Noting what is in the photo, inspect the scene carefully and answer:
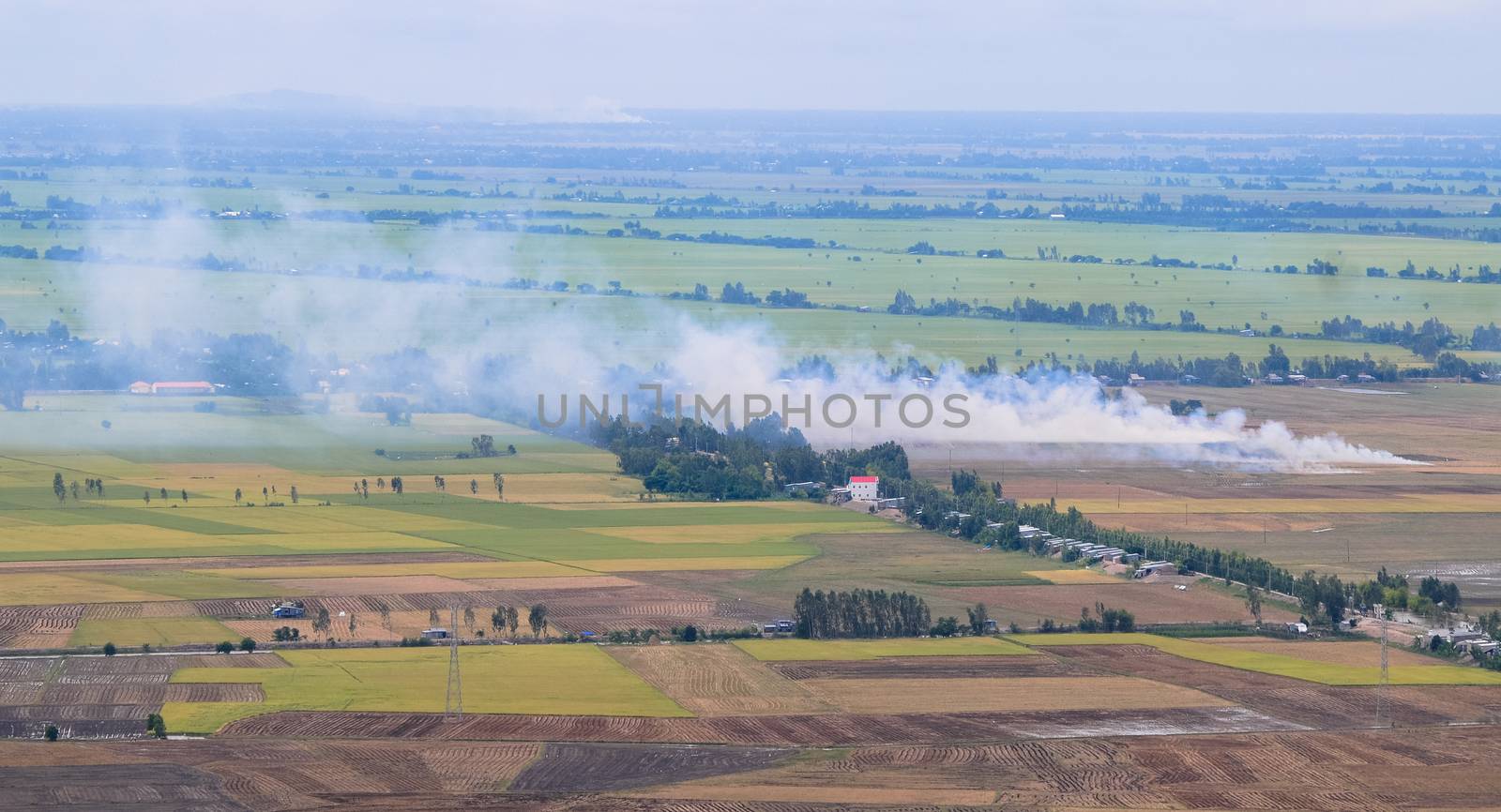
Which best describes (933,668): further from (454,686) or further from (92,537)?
(92,537)

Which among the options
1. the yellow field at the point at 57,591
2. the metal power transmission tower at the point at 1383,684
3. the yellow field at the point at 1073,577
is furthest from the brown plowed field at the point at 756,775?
the yellow field at the point at 1073,577

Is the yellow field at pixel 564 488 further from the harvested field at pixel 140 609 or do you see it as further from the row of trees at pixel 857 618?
the row of trees at pixel 857 618

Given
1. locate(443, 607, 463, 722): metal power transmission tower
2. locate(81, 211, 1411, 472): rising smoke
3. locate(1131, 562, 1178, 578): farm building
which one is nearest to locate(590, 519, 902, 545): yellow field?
locate(1131, 562, 1178, 578): farm building

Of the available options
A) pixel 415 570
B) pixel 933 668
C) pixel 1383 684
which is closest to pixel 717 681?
pixel 933 668

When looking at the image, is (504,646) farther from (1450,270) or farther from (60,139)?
(60,139)

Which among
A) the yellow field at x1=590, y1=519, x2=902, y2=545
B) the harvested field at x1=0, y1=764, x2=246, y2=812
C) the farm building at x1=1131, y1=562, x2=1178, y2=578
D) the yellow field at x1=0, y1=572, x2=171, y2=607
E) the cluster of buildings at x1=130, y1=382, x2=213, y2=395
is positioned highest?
the cluster of buildings at x1=130, y1=382, x2=213, y2=395

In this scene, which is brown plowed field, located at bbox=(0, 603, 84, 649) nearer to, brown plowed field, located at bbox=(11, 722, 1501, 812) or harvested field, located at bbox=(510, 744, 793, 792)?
brown plowed field, located at bbox=(11, 722, 1501, 812)
